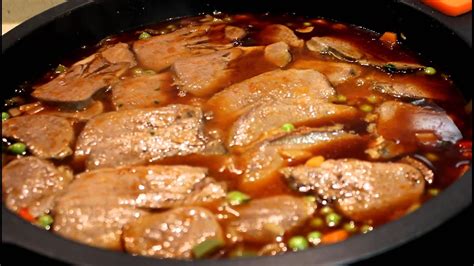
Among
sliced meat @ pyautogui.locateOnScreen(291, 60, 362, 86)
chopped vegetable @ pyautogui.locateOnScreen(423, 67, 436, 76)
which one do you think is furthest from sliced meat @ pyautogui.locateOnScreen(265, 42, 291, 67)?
chopped vegetable @ pyautogui.locateOnScreen(423, 67, 436, 76)

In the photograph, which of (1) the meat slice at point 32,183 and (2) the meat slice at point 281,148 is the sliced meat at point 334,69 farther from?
(1) the meat slice at point 32,183

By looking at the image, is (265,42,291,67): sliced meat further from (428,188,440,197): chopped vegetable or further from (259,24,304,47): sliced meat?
(428,188,440,197): chopped vegetable

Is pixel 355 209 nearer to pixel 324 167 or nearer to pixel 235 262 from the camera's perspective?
pixel 324 167

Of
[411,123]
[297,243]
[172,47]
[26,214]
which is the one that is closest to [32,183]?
[26,214]

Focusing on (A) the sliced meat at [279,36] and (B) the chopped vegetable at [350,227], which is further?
(A) the sliced meat at [279,36]

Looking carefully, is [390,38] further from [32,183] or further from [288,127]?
[32,183]

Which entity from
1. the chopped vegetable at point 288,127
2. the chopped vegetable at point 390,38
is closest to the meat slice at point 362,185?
the chopped vegetable at point 288,127

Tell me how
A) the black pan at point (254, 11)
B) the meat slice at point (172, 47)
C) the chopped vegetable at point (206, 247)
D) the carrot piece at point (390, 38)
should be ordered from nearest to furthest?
the black pan at point (254, 11) < the chopped vegetable at point (206, 247) < the meat slice at point (172, 47) < the carrot piece at point (390, 38)

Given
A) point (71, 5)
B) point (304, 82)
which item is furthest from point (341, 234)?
point (71, 5)
